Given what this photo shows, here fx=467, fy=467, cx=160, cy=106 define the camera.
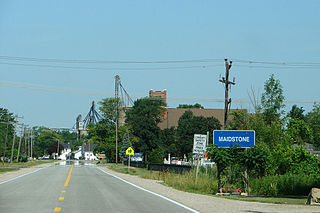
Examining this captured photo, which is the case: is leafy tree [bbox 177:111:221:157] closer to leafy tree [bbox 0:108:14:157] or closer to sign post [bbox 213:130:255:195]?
leafy tree [bbox 0:108:14:157]

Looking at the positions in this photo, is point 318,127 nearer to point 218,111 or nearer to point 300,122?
point 300,122

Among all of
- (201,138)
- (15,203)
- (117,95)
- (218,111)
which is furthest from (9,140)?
(15,203)

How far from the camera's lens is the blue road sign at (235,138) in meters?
21.5

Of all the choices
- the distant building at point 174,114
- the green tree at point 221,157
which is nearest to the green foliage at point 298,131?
the green tree at point 221,157

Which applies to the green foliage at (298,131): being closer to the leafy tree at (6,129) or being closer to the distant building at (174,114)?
the leafy tree at (6,129)

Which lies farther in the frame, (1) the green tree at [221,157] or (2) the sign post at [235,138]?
(2) the sign post at [235,138]

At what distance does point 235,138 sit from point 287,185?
3275mm

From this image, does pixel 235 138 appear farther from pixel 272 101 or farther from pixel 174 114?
pixel 174 114

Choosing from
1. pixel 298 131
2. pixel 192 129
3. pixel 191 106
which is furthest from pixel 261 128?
pixel 191 106

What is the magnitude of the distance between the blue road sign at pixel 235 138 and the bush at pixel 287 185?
214 centimetres

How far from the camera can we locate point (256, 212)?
1350 cm

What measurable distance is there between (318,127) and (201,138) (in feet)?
89.1

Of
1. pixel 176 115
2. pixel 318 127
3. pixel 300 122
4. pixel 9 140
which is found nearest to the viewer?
pixel 300 122

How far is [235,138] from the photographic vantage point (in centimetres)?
2170
